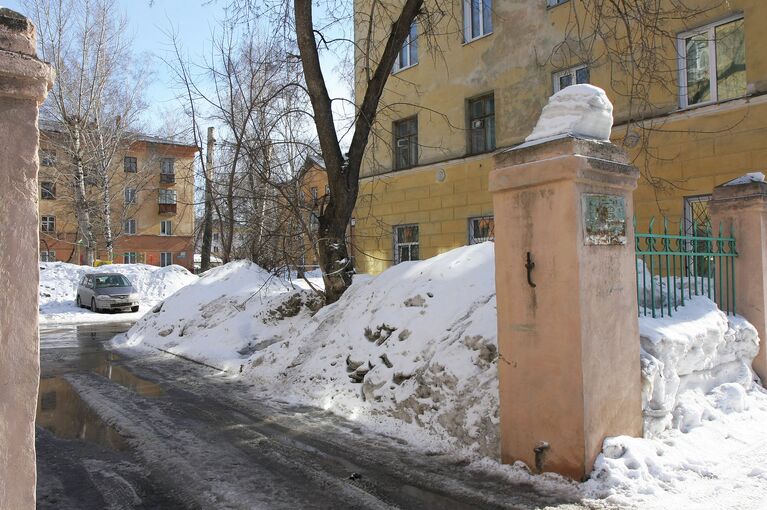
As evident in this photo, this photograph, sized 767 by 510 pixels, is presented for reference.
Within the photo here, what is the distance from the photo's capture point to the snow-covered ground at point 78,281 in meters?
22.3

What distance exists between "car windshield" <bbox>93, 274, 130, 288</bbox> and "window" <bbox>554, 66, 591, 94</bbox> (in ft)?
63.6

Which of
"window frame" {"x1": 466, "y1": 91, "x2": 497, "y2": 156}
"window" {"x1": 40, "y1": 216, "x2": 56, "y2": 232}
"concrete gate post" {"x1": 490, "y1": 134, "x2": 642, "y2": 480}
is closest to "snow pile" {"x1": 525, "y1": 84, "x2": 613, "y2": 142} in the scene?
"concrete gate post" {"x1": 490, "y1": 134, "x2": 642, "y2": 480}

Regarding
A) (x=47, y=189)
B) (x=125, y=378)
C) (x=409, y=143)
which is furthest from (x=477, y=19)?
(x=47, y=189)

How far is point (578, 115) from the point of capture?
4.59m

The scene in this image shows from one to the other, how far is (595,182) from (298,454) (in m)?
3.48

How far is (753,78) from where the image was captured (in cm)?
1168

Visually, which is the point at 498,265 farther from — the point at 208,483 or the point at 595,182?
the point at 208,483

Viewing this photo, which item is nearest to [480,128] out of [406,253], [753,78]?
[406,253]

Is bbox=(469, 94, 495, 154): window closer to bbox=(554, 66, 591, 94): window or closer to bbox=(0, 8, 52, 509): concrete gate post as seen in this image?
bbox=(554, 66, 591, 94): window

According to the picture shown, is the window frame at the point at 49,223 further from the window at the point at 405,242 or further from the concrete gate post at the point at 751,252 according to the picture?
the concrete gate post at the point at 751,252

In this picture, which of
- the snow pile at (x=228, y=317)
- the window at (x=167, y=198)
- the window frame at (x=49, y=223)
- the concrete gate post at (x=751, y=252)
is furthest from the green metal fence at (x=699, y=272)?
the window at (x=167, y=198)

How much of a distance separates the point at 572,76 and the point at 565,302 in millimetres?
12660

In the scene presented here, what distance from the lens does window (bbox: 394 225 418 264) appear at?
19.3m

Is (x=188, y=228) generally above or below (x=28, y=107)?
above
